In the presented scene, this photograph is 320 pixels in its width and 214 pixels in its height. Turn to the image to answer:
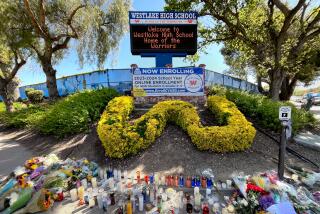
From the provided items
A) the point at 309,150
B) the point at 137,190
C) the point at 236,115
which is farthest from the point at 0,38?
the point at 309,150

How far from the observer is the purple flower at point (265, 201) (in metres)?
3.83

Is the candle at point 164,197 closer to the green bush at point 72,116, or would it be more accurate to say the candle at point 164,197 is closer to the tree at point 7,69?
the green bush at point 72,116

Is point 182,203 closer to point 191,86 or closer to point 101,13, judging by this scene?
point 191,86

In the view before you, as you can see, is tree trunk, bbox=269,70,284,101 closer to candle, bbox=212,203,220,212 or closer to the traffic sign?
the traffic sign

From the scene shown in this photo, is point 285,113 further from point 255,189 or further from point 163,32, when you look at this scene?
point 163,32

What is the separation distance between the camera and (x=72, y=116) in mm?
8125

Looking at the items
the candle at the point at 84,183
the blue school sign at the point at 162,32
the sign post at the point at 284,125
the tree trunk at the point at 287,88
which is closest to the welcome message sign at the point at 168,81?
the blue school sign at the point at 162,32

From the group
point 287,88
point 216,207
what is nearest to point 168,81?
point 216,207

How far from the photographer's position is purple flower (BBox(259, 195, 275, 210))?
12.6ft

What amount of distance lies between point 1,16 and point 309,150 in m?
15.0

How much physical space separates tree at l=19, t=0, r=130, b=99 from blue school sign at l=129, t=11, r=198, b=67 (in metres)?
5.07

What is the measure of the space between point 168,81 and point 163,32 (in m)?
2.26

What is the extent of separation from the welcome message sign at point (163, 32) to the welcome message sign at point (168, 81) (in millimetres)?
1003

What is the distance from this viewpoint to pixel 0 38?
36.6ft
